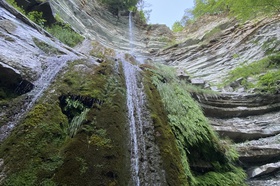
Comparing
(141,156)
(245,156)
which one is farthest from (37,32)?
(245,156)

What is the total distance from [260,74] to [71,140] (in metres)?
8.69

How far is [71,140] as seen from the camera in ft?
11.9

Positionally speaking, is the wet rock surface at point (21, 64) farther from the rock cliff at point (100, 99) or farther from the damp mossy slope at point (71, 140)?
the damp mossy slope at point (71, 140)

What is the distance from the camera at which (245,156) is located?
6.64m

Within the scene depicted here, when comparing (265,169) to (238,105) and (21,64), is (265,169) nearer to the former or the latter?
(238,105)

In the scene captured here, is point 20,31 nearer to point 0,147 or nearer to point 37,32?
point 37,32

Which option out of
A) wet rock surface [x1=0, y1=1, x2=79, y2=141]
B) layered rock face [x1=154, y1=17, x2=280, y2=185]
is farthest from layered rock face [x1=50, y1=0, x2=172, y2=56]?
wet rock surface [x1=0, y1=1, x2=79, y2=141]

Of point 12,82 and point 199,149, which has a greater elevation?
point 12,82

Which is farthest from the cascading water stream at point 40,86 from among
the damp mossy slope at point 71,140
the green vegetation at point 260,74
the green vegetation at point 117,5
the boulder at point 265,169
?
the green vegetation at point 117,5

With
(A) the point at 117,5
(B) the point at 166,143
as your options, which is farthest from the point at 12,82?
(A) the point at 117,5

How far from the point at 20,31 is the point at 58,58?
158cm

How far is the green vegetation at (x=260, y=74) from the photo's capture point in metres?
8.64

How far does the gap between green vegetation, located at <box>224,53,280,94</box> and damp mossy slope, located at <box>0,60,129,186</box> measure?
21.0ft

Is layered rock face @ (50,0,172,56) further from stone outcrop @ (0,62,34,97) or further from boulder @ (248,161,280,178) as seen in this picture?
boulder @ (248,161,280,178)
